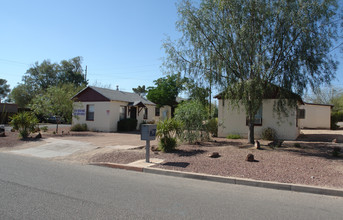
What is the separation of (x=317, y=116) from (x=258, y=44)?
1929cm

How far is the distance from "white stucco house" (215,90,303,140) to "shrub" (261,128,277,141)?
0.36 m

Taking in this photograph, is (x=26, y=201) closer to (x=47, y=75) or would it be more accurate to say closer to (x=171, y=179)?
(x=171, y=179)

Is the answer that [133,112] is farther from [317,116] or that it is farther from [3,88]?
[3,88]

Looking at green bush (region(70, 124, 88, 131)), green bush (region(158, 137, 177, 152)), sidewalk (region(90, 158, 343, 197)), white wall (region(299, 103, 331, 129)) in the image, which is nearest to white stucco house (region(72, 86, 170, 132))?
green bush (region(70, 124, 88, 131))

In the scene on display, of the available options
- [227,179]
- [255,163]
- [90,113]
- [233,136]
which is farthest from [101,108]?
[227,179]

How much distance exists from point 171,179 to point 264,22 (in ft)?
27.1

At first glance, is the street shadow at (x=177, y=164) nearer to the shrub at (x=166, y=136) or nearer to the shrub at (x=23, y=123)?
the shrub at (x=166, y=136)

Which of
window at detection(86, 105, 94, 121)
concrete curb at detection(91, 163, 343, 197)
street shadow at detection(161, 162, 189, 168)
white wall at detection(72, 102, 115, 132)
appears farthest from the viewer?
window at detection(86, 105, 94, 121)

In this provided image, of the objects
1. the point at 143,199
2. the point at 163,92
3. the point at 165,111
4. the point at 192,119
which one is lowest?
the point at 143,199

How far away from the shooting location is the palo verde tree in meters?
10.9

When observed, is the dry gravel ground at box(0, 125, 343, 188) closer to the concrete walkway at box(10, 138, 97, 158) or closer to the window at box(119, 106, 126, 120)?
the concrete walkway at box(10, 138, 97, 158)

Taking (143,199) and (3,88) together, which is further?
(3,88)

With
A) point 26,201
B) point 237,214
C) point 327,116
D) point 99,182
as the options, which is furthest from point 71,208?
point 327,116

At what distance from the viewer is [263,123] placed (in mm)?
16344
